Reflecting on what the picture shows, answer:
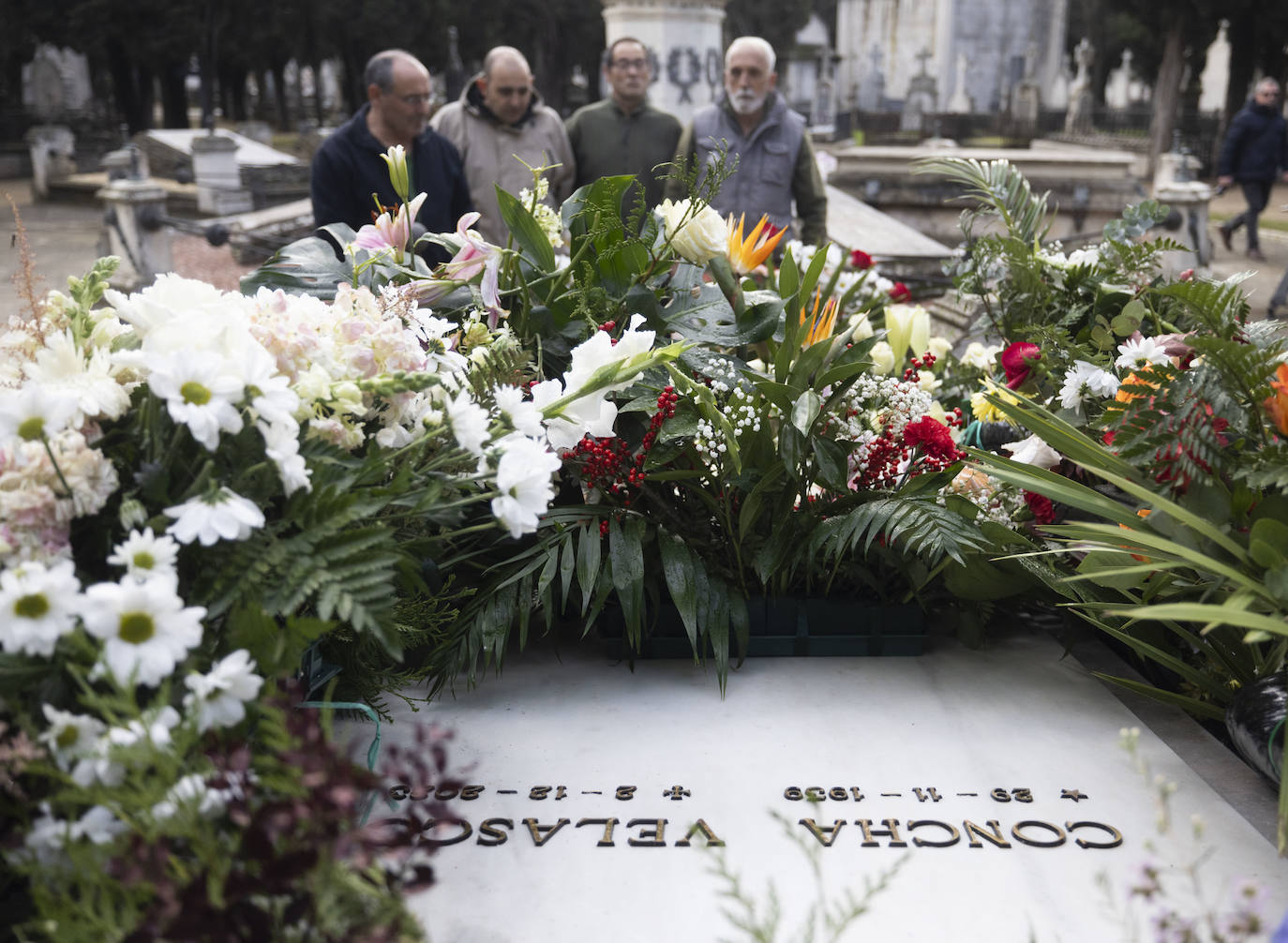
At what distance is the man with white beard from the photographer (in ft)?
15.1

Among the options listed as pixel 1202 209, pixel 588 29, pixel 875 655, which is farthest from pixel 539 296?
pixel 588 29

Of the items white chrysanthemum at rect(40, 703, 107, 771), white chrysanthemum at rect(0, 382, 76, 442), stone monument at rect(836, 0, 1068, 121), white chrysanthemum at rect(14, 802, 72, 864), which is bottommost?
white chrysanthemum at rect(14, 802, 72, 864)

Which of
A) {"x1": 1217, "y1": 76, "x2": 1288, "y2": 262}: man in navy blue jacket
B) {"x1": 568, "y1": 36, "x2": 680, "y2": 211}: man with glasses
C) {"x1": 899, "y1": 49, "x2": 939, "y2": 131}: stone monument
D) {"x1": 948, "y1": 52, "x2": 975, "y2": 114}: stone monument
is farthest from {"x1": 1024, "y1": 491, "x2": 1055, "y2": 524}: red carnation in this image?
{"x1": 948, "y1": 52, "x2": 975, "y2": 114}: stone monument

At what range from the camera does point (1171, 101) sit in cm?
2328

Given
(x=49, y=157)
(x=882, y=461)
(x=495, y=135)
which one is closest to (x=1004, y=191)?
(x=882, y=461)

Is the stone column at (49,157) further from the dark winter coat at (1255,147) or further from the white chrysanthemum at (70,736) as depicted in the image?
the white chrysanthemum at (70,736)

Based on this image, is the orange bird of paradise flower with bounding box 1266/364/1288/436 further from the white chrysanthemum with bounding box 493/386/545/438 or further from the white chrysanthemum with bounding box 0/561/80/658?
the white chrysanthemum with bounding box 0/561/80/658

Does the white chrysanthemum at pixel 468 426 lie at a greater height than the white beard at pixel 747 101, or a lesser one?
lesser

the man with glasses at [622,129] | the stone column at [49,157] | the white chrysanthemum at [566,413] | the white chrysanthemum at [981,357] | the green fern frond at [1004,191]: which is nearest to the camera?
the white chrysanthemum at [566,413]

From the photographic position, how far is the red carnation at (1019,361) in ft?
8.20

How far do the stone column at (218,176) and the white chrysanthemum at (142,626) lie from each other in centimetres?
1483

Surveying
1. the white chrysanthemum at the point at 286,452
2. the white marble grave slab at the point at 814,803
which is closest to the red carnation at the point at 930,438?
the white marble grave slab at the point at 814,803

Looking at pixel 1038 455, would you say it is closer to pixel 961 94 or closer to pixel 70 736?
pixel 70 736

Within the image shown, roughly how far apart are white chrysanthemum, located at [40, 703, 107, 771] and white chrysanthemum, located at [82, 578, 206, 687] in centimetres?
6
